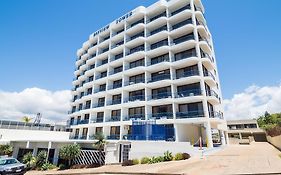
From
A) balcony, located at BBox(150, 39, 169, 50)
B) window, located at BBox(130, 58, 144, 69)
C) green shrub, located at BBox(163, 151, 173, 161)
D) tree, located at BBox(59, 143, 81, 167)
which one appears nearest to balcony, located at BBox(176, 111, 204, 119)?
green shrub, located at BBox(163, 151, 173, 161)

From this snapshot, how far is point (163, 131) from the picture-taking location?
88.7 feet

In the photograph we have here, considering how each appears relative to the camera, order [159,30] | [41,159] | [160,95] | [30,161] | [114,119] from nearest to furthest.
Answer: [30,161]
[41,159]
[160,95]
[159,30]
[114,119]

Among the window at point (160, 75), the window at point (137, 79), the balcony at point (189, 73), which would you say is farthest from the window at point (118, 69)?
the balcony at point (189, 73)

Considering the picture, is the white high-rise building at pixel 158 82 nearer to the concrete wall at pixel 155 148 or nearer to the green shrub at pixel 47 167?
the concrete wall at pixel 155 148

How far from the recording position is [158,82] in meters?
30.5

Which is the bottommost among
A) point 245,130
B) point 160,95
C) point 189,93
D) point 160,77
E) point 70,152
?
point 70,152

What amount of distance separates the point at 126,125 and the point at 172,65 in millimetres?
14165

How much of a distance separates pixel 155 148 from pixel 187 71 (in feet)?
49.3

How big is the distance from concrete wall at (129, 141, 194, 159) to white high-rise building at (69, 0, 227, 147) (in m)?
5.58

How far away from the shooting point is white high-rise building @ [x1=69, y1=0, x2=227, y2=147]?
27406 millimetres

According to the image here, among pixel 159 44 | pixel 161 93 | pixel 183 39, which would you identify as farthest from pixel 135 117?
pixel 183 39

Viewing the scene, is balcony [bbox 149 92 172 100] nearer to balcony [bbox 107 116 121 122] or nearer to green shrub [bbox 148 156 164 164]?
balcony [bbox 107 116 121 122]

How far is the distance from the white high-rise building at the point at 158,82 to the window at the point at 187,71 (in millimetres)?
167

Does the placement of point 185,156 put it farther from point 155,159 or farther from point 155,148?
point 155,148
